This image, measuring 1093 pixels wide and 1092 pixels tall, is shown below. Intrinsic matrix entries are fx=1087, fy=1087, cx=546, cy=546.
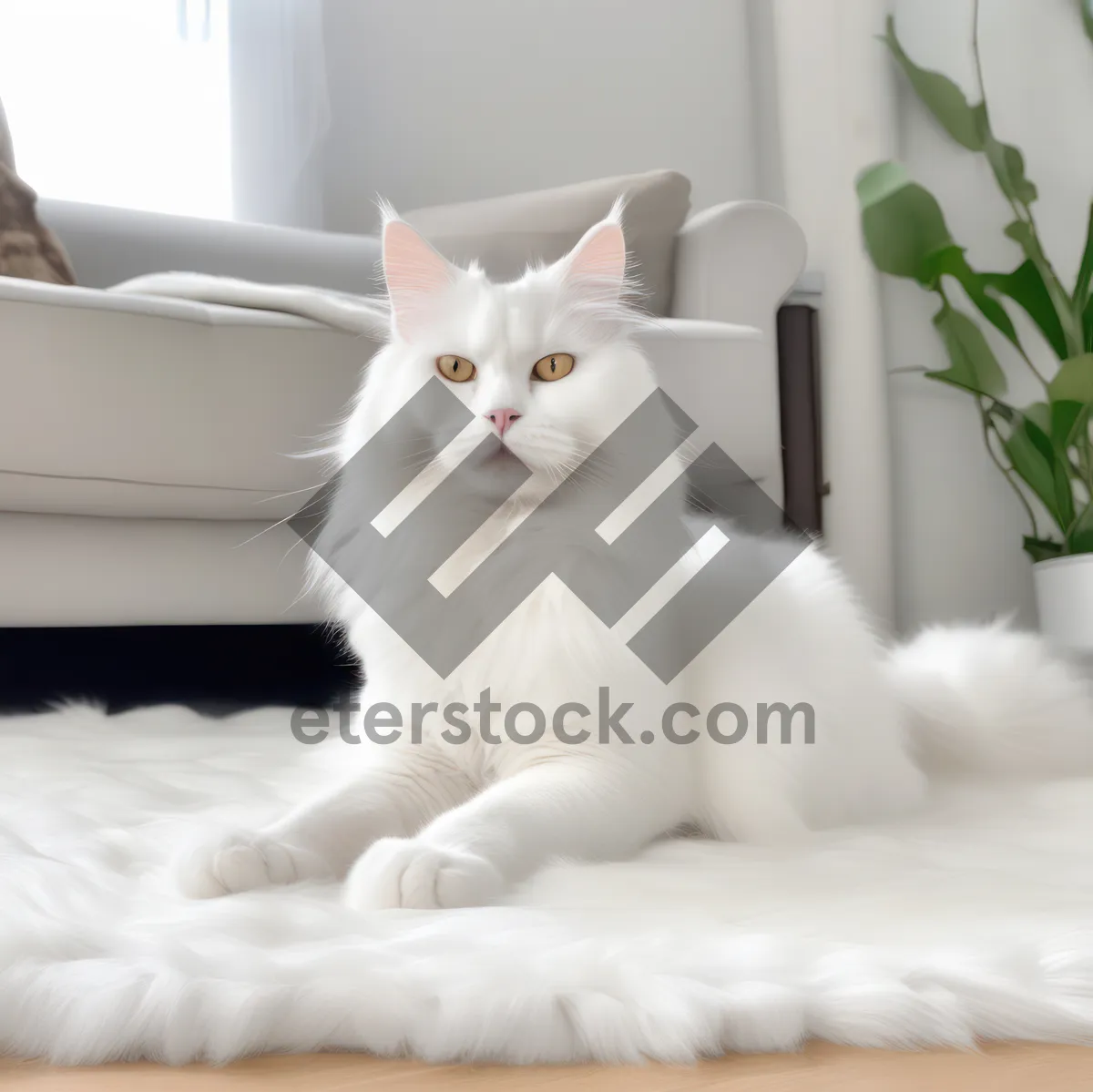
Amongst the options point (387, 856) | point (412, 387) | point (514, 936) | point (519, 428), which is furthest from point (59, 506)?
point (514, 936)

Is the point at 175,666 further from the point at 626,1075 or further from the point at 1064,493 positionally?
the point at 1064,493

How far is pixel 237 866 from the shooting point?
0.72m

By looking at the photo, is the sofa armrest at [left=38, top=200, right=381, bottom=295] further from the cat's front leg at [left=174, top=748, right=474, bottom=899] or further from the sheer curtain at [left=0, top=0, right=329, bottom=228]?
the cat's front leg at [left=174, top=748, right=474, bottom=899]

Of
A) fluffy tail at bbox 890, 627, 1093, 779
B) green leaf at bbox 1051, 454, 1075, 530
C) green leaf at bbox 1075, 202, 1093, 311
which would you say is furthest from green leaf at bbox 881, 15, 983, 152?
fluffy tail at bbox 890, 627, 1093, 779

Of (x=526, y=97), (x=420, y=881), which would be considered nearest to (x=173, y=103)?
(x=526, y=97)

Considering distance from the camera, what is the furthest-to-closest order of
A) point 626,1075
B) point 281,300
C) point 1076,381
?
1. point 1076,381
2. point 281,300
3. point 626,1075

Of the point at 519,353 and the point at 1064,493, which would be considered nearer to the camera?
the point at 519,353

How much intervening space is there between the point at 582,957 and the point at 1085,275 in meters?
2.49

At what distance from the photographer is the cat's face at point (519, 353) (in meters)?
0.90

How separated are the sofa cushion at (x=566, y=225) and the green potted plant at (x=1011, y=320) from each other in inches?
23.9

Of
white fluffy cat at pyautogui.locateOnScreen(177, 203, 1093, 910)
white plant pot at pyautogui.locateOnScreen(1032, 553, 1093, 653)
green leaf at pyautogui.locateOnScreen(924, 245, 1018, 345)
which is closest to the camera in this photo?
white fluffy cat at pyautogui.locateOnScreen(177, 203, 1093, 910)

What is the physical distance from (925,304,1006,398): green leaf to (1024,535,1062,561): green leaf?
0.38 meters

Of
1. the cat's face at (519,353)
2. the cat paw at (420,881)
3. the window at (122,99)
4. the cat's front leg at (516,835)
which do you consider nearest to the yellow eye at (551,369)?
the cat's face at (519,353)

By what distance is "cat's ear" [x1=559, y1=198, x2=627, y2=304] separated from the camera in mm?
1011
